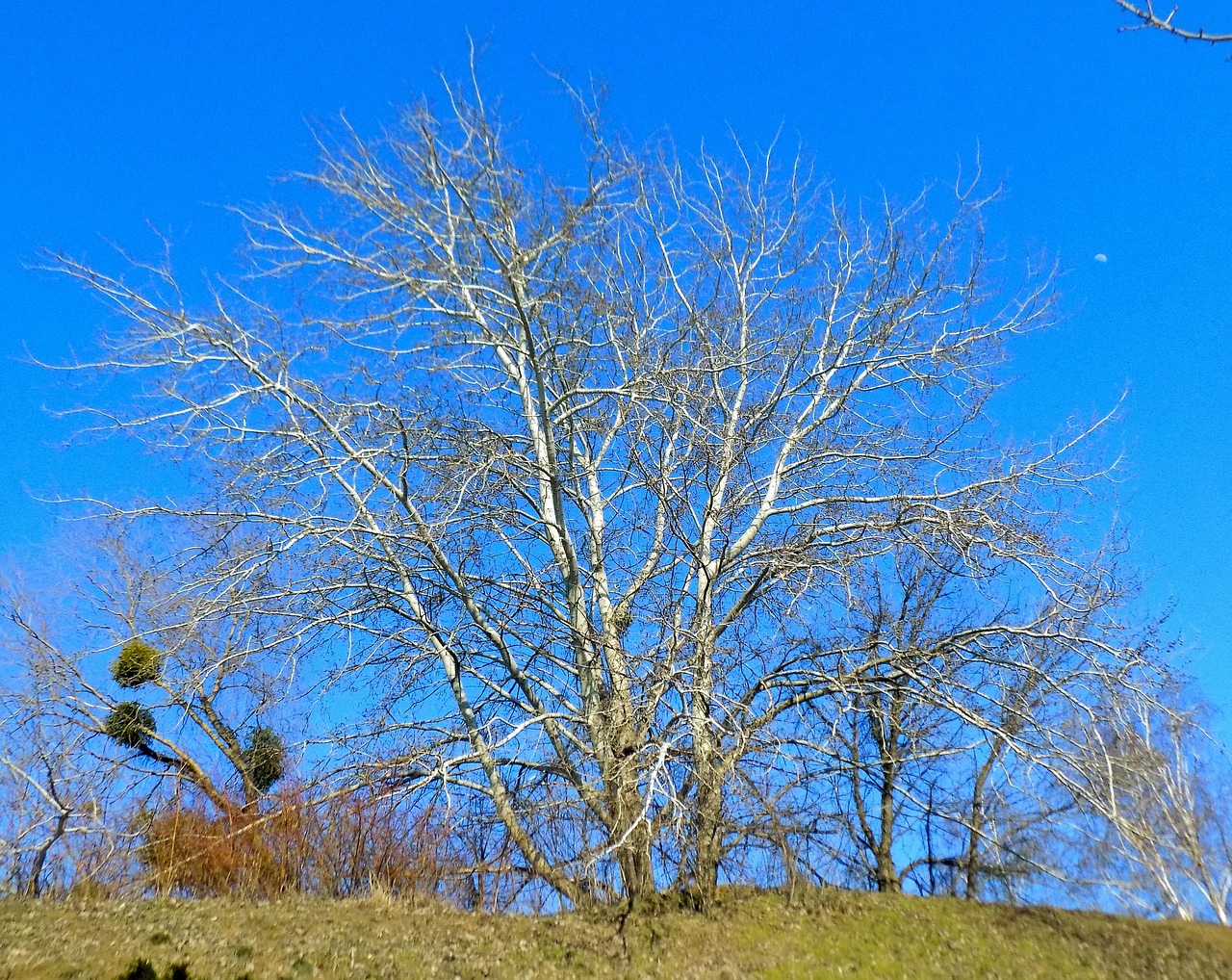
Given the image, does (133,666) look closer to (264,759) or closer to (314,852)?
(264,759)

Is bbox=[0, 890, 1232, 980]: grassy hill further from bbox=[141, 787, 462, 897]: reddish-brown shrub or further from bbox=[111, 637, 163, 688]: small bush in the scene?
bbox=[111, 637, 163, 688]: small bush

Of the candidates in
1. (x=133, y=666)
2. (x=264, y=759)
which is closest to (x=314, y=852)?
(x=264, y=759)

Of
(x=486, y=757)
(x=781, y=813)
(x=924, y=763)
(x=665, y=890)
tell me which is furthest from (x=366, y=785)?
(x=924, y=763)

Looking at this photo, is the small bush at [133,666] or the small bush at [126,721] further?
the small bush at [126,721]

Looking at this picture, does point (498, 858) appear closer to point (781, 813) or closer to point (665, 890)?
point (665, 890)

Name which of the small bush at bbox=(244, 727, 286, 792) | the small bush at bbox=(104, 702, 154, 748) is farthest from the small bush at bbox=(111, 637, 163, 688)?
the small bush at bbox=(244, 727, 286, 792)

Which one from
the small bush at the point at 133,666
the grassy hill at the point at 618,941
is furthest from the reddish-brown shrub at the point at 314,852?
the small bush at the point at 133,666

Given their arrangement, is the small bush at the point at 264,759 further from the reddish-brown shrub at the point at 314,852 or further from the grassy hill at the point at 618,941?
the grassy hill at the point at 618,941

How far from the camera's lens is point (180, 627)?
31.9 feet

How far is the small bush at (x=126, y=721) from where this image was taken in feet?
41.5

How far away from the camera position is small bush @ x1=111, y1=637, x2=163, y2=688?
12.2 m

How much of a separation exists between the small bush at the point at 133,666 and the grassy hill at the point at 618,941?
4354 millimetres

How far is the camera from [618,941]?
349 inches

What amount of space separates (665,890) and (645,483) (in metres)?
4.18
